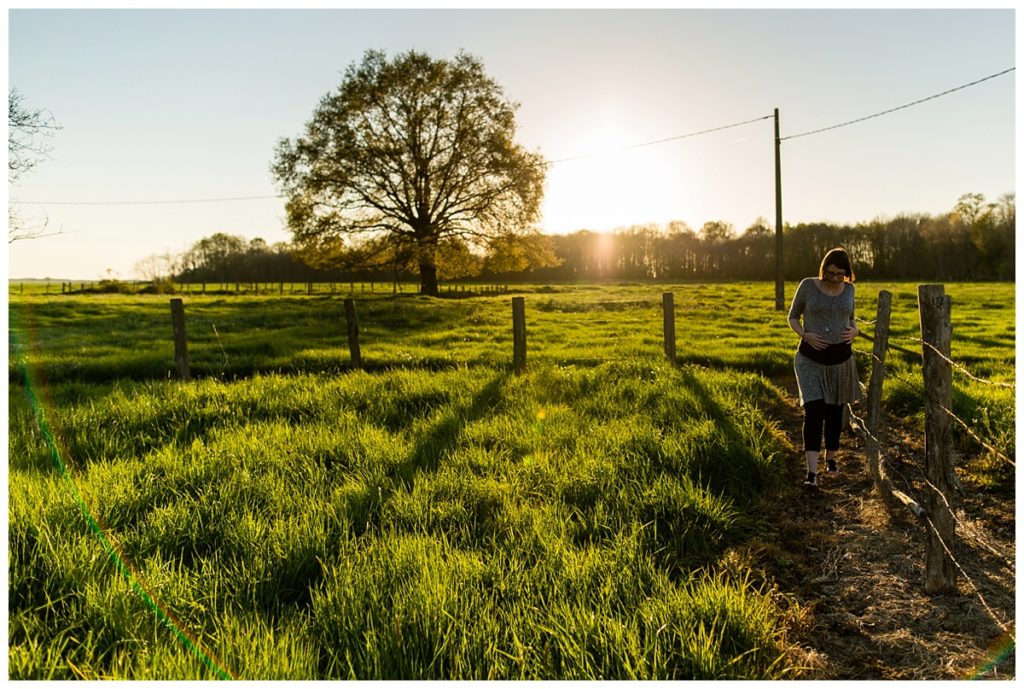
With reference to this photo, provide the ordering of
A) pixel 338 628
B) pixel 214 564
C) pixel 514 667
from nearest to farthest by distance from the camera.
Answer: pixel 514 667 < pixel 338 628 < pixel 214 564

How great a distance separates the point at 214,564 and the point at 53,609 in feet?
2.53

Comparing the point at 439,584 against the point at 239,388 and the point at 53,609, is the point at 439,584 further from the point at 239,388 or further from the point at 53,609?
the point at 239,388

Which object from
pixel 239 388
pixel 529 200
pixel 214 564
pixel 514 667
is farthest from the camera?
pixel 529 200

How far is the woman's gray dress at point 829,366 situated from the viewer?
5441 mm

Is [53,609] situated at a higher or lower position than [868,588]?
higher

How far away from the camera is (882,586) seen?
3.71 metres

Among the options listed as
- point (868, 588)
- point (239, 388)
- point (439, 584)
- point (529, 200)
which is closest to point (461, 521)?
point (439, 584)

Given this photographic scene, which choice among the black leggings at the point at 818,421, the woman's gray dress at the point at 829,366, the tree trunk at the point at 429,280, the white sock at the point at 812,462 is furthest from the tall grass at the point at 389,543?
the tree trunk at the point at 429,280

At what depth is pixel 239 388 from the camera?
27.6ft

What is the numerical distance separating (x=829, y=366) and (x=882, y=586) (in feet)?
7.62

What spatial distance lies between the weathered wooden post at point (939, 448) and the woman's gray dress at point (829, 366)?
179 centimetres

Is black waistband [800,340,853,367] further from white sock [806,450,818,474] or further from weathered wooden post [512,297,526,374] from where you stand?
weathered wooden post [512,297,526,374]

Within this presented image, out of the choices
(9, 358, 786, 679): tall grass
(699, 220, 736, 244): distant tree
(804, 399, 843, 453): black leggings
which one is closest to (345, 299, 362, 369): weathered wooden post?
(9, 358, 786, 679): tall grass

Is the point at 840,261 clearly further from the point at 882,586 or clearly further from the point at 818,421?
the point at 882,586
